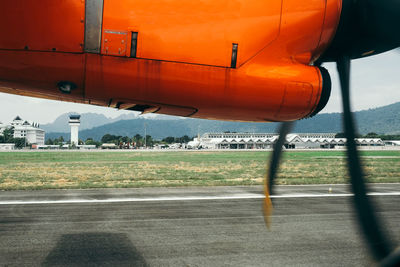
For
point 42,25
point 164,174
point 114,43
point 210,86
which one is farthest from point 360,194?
point 164,174

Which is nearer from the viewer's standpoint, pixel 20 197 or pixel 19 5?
pixel 19 5

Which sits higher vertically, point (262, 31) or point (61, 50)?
point (262, 31)

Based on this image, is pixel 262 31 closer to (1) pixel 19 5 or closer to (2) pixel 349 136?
(2) pixel 349 136

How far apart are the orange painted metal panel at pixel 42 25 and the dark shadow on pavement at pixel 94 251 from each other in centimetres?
452

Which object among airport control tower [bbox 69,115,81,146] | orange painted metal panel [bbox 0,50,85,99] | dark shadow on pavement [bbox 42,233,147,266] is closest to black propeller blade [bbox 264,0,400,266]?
orange painted metal panel [bbox 0,50,85,99]

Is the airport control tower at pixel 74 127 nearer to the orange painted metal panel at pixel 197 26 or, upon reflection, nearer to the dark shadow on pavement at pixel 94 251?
the dark shadow on pavement at pixel 94 251

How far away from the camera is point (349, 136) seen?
3.94 m

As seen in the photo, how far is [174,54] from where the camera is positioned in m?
4.02

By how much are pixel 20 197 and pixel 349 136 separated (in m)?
14.4

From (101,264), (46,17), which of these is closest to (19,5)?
(46,17)

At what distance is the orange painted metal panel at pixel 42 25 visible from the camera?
3691 mm

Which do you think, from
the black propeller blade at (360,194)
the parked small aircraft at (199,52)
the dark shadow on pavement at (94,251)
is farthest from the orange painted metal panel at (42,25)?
the dark shadow on pavement at (94,251)

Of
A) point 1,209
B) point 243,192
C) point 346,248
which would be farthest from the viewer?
point 243,192

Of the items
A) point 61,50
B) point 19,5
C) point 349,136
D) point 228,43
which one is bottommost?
point 349,136
